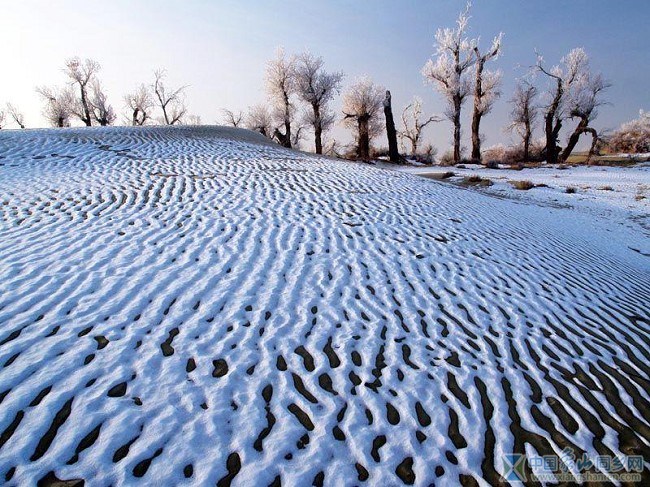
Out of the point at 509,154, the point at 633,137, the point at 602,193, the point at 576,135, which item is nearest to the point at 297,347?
the point at 602,193

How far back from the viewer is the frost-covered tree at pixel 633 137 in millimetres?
42219

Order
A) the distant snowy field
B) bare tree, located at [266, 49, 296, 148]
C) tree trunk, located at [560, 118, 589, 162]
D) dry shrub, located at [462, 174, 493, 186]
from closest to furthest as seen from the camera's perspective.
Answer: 1. the distant snowy field
2. dry shrub, located at [462, 174, 493, 186]
3. tree trunk, located at [560, 118, 589, 162]
4. bare tree, located at [266, 49, 296, 148]

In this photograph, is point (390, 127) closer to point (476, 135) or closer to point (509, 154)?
point (476, 135)

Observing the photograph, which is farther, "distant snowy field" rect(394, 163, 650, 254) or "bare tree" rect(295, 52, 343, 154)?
"bare tree" rect(295, 52, 343, 154)

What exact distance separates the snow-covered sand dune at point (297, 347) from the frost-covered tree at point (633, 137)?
4772 centimetres

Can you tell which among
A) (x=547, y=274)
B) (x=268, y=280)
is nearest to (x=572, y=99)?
(x=547, y=274)

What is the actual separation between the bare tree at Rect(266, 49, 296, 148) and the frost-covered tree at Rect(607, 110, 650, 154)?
38374mm

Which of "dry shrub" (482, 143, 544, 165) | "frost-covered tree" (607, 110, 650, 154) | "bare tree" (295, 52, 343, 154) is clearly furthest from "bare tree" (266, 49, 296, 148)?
"frost-covered tree" (607, 110, 650, 154)

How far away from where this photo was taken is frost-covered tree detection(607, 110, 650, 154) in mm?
42219

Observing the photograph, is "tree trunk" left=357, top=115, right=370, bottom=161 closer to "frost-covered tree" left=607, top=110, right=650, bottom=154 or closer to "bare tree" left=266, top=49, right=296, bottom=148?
"bare tree" left=266, top=49, right=296, bottom=148

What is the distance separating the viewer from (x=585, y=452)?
2.79 m

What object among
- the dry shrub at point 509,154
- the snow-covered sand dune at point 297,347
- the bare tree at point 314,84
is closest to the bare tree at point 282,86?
the bare tree at point 314,84

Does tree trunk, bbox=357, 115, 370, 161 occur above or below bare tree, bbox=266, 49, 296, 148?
below

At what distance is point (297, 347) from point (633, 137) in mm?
58799
